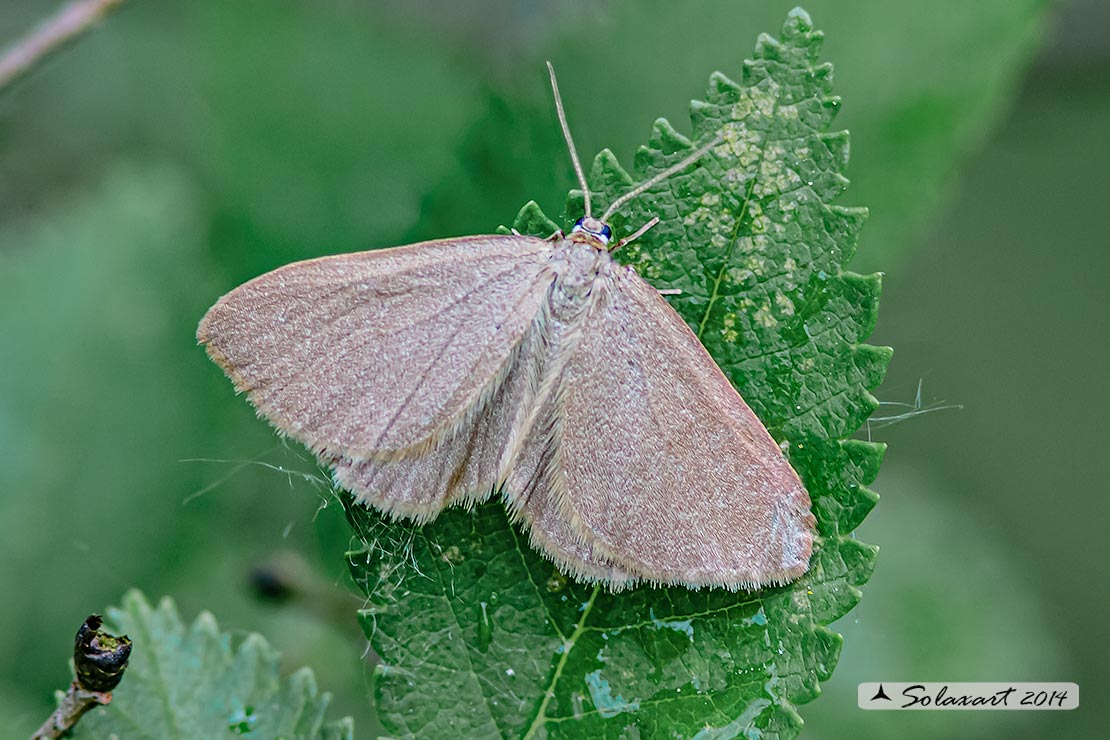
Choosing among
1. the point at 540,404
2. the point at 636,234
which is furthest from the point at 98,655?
the point at 636,234

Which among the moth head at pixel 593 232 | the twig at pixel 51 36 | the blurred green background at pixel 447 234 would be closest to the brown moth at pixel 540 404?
the moth head at pixel 593 232

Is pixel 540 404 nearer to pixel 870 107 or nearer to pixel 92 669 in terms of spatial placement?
pixel 92 669

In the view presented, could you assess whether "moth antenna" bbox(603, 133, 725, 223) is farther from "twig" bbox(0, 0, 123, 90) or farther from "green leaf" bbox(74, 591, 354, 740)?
"twig" bbox(0, 0, 123, 90)

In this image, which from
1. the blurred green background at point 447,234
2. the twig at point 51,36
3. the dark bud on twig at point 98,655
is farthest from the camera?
the blurred green background at point 447,234

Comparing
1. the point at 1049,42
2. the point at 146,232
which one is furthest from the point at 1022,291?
the point at 146,232

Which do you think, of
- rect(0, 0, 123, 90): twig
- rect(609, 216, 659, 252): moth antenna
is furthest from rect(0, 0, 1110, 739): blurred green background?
rect(609, 216, 659, 252): moth antenna

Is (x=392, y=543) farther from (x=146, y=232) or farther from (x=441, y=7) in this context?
(x=441, y=7)

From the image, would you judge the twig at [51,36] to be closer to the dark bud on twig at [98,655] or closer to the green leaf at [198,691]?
the green leaf at [198,691]

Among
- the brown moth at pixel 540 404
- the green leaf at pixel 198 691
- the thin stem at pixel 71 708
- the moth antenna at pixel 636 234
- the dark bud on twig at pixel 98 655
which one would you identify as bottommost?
the green leaf at pixel 198 691
